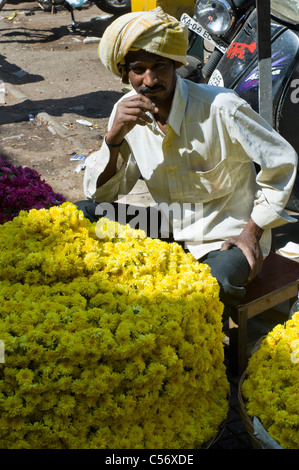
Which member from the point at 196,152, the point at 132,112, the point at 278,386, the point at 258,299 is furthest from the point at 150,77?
the point at 278,386

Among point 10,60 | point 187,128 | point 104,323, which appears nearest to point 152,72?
point 187,128

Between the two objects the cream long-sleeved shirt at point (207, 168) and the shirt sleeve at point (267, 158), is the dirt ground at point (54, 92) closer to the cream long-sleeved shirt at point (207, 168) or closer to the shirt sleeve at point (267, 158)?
the cream long-sleeved shirt at point (207, 168)

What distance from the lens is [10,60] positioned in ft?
33.4

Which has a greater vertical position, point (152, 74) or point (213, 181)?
point (152, 74)

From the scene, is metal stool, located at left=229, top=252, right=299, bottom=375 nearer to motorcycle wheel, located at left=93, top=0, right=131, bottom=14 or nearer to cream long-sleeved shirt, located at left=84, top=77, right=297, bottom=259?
cream long-sleeved shirt, located at left=84, top=77, right=297, bottom=259

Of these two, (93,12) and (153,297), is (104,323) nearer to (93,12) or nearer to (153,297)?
(153,297)

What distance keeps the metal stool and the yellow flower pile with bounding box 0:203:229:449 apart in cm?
59

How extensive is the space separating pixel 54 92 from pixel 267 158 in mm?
6370

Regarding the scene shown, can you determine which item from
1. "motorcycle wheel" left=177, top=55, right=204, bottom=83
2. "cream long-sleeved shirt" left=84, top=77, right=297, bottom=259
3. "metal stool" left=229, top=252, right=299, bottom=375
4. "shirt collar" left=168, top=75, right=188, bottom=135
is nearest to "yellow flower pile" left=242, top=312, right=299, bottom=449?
"metal stool" left=229, top=252, right=299, bottom=375

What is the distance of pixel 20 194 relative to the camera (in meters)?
3.09

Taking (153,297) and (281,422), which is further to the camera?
(153,297)

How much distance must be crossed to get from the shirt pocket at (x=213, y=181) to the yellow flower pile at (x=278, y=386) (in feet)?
2.76

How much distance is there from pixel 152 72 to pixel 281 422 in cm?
163

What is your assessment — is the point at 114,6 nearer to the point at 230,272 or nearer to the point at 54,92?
the point at 54,92
